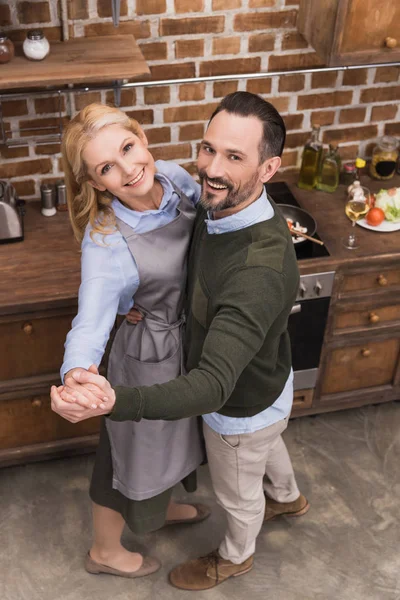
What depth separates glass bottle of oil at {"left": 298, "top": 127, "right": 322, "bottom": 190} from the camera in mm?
3061

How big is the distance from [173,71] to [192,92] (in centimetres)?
12

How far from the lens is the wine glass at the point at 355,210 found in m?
2.81

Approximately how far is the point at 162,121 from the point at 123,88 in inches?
8.5

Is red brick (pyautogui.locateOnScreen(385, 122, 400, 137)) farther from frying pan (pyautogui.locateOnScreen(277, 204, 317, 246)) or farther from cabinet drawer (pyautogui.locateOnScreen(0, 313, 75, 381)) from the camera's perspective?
cabinet drawer (pyautogui.locateOnScreen(0, 313, 75, 381))

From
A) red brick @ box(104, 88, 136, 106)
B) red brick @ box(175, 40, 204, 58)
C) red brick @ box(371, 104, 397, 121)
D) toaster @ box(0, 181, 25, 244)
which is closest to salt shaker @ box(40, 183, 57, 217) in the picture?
toaster @ box(0, 181, 25, 244)

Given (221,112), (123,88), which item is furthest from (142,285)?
(123,88)

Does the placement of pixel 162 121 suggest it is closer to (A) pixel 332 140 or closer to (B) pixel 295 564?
(A) pixel 332 140

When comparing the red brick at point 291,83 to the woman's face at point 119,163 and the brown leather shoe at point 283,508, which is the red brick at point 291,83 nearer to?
the woman's face at point 119,163

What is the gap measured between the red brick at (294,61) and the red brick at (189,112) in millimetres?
272

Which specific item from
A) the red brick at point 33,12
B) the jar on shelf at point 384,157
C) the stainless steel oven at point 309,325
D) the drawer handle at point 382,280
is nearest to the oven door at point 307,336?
the stainless steel oven at point 309,325

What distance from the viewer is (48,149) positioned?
2.88m

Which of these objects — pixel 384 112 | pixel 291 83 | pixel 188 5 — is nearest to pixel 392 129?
pixel 384 112

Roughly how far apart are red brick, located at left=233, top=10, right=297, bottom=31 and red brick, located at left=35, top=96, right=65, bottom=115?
2.32 ft

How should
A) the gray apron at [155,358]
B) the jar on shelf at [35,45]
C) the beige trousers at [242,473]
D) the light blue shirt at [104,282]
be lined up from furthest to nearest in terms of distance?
the jar on shelf at [35,45]
the beige trousers at [242,473]
the gray apron at [155,358]
the light blue shirt at [104,282]
